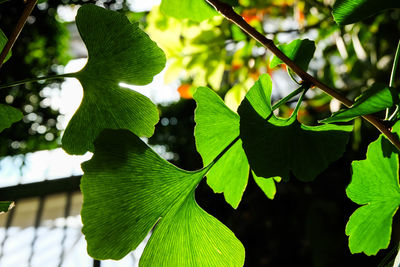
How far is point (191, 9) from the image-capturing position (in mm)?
363

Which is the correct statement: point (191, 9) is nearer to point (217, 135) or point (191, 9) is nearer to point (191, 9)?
point (191, 9)

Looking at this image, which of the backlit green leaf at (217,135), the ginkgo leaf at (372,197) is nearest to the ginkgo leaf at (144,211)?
the backlit green leaf at (217,135)

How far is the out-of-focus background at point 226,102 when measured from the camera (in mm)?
876

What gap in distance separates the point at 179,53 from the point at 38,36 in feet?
9.48

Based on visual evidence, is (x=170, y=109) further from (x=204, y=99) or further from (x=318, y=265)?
(x=204, y=99)

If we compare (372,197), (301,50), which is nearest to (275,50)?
(301,50)

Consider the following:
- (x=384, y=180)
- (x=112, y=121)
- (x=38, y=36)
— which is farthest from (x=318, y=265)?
(x=38, y=36)

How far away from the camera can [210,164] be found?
33 cm

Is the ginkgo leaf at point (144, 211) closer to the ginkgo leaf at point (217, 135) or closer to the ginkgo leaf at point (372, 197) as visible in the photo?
the ginkgo leaf at point (217, 135)

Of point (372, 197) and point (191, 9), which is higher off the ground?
point (191, 9)

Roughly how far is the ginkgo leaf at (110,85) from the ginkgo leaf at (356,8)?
0.15m

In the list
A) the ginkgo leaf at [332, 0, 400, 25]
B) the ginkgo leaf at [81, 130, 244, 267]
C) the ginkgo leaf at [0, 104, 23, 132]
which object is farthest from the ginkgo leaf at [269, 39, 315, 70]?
the ginkgo leaf at [0, 104, 23, 132]

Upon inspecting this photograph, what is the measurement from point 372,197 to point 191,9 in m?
0.26

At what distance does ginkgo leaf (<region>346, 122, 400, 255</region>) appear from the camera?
35cm
